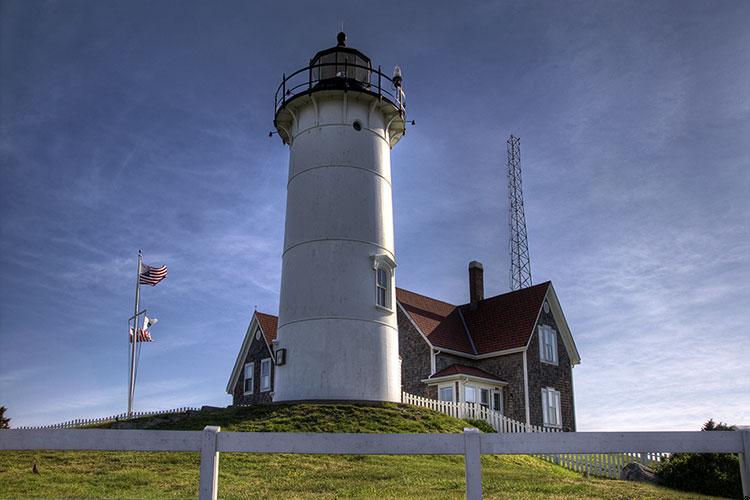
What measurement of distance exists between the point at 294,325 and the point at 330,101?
7666 mm

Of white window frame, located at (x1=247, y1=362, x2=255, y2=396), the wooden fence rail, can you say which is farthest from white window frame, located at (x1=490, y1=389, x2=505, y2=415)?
the wooden fence rail

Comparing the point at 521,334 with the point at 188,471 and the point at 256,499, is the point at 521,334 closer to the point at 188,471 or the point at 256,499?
the point at 188,471

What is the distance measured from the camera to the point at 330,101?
24500 mm

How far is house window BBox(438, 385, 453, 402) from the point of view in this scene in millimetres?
29266

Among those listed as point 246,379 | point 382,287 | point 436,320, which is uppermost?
point 436,320

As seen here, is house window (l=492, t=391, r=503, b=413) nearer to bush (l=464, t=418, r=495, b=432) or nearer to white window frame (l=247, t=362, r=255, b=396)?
bush (l=464, t=418, r=495, b=432)

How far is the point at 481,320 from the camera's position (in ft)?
110

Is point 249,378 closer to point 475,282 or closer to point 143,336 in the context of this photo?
point 143,336

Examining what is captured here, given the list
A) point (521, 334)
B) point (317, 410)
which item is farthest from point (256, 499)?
point (521, 334)

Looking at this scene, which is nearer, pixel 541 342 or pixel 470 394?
pixel 470 394

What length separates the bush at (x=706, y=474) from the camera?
590 inches

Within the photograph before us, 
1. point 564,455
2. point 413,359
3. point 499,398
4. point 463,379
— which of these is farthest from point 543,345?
point 564,455

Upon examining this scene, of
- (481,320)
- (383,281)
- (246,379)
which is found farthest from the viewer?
(246,379)

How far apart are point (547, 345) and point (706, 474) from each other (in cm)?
1686
